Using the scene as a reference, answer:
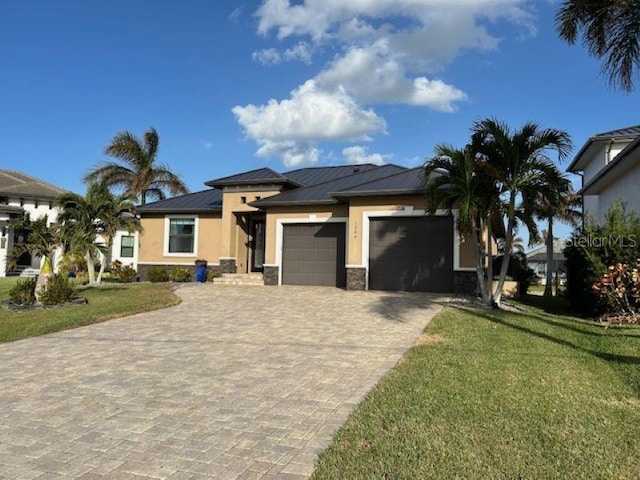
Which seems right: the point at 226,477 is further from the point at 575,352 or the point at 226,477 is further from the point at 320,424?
the point at 575,352

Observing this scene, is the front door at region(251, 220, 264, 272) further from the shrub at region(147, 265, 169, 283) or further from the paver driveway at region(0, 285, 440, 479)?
the paver driveway at region(0, 285, 440, 479)

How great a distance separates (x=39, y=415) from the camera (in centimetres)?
483

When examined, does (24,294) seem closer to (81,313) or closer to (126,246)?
(81,313)

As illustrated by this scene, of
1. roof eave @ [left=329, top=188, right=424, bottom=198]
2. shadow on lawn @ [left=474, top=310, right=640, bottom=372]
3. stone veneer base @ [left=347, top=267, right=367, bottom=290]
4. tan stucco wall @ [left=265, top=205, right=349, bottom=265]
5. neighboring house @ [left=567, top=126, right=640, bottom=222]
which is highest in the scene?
neighboring house @ [left=567, top=126, right=640, bottom=222]

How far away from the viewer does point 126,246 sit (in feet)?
96.7

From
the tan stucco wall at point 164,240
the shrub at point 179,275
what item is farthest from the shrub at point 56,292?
the tan stucco wall at point 164,240

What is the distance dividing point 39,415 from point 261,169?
17.6 metres

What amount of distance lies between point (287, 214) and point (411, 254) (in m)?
5.50

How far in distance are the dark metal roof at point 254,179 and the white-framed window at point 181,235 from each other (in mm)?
2635

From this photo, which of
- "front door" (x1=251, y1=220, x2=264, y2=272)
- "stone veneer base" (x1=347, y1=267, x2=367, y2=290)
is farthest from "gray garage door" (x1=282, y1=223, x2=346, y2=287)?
"front door" (x1=251, y1=220, x2=264, y2=272)

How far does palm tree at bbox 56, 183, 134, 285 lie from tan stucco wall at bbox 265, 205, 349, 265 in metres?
5.46

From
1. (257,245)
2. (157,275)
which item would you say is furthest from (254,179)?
(157,275)

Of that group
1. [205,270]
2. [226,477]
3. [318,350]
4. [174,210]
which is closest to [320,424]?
[226,477]

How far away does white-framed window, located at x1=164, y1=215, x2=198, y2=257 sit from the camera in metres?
22.5
